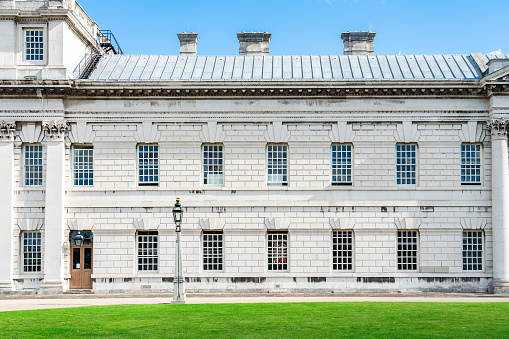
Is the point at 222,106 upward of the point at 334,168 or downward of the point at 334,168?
upward

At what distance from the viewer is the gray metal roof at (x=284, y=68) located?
3616 centimetres

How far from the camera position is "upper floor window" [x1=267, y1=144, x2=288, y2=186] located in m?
34.7

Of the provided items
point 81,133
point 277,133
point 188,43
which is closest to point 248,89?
point 277,133

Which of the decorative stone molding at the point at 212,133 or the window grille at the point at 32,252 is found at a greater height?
the decorative stone molding at the point at 212,133

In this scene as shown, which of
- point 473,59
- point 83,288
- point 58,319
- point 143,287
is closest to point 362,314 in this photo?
point 58,319

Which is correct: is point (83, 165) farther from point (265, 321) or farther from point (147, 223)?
point (265, 321)

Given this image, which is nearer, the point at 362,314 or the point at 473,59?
the point at 362,314

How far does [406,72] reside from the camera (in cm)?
3653

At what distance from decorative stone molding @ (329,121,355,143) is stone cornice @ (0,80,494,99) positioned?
1487 millimetres

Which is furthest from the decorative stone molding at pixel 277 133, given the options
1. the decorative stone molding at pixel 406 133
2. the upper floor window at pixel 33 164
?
the upper floor window at pixel 33 164

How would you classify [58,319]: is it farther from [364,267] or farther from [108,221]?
[364,267]

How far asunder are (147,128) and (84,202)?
15.7 feet

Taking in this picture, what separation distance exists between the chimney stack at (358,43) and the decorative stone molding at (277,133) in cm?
921

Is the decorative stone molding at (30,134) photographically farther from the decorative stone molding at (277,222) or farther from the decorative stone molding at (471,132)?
the decorative stone molding at (471,132)
